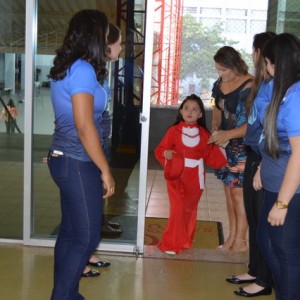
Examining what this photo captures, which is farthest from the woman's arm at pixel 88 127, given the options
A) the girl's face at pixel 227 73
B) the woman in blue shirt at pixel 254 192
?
the girl's face at pixel 227 73

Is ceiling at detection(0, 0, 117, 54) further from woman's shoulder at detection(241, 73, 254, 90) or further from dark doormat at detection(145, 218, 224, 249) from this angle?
dark doormat at detection(145, 218, 224, 249)

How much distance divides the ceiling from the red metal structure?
17.3ft

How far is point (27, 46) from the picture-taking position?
3.57 m

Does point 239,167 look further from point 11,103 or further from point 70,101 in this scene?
point 11,103

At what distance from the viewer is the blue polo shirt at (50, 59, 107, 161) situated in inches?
89.2

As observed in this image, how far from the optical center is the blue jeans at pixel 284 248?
219 cm

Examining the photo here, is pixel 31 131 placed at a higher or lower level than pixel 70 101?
lower

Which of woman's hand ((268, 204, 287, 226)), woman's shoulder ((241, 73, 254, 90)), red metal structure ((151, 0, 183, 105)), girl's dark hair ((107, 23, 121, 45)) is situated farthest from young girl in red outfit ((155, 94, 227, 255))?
red metal structure ((151, 0, 183, 105))

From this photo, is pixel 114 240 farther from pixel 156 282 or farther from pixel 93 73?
pixel 93 73

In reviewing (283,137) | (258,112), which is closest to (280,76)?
(283,137)

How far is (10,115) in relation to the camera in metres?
3.81

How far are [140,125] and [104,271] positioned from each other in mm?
964

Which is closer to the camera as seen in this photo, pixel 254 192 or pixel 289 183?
pixel 289 183

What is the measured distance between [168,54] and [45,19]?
5.70 m
